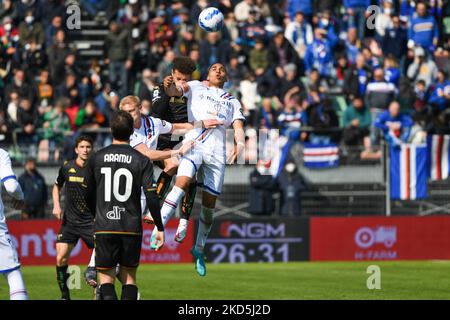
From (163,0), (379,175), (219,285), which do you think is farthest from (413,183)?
(163,0)

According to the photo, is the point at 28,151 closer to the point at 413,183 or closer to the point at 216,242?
the point at 216,242

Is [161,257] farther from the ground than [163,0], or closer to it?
closer to it

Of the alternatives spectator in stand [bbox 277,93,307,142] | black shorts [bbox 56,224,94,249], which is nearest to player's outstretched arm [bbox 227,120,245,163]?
black shorts [bbox 56,224,94,249]

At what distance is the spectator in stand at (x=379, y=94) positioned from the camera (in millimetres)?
30031

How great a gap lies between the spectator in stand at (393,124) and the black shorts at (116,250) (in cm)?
1548

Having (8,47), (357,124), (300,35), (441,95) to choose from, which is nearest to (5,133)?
(8,47)

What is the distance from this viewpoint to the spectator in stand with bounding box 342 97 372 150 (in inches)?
1145

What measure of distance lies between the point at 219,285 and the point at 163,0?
43.6 ft

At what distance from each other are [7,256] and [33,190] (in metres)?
13.2

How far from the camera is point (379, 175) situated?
28.6 m

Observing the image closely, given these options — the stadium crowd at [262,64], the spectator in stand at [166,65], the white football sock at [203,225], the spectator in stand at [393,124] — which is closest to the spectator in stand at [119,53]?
the stadium crowd at [262,64]

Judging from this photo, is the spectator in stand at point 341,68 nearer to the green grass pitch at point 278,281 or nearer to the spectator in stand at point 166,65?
the spectator in stand at point 166,65

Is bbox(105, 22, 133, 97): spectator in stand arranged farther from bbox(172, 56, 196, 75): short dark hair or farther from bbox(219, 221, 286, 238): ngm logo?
bbox(172, 56, 196, 75): short dark hair

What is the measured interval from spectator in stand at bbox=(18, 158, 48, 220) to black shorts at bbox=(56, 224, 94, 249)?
771cm
